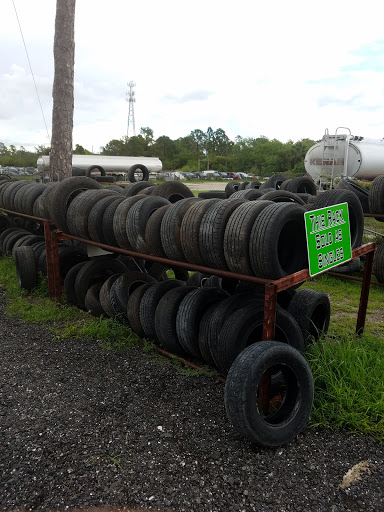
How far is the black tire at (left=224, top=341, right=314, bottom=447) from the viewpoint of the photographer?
253 centimetres

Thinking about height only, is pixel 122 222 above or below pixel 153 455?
above

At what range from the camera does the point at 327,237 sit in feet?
10.6

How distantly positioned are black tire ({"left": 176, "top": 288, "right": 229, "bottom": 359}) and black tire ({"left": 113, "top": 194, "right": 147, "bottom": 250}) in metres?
0.93

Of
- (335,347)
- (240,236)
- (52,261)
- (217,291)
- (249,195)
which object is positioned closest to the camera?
(240,236)

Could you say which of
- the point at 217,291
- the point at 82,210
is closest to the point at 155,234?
the point at 217,291

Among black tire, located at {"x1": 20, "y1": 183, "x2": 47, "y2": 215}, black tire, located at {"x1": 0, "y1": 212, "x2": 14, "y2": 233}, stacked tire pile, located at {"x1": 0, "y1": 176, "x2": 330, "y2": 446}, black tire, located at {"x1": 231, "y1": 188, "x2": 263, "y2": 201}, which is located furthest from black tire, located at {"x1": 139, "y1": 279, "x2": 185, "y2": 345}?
black tire, located at {"x1": 0, "y1": 212, "x2": 14, "y2": 233}

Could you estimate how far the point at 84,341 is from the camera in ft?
14.4

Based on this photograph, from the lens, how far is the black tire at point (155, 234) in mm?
3844

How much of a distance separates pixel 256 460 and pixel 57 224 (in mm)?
3864

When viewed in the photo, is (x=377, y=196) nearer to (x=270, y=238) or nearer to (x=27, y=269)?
(x=270, y=238)

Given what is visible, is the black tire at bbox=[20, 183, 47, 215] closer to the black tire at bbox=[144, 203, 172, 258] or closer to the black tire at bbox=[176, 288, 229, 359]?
the black tire at bbox=[144, 203, 172, 258]

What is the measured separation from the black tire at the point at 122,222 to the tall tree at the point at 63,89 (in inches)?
191

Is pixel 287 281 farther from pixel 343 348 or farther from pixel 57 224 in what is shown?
pixel 57 224

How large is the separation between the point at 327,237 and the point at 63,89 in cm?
715
